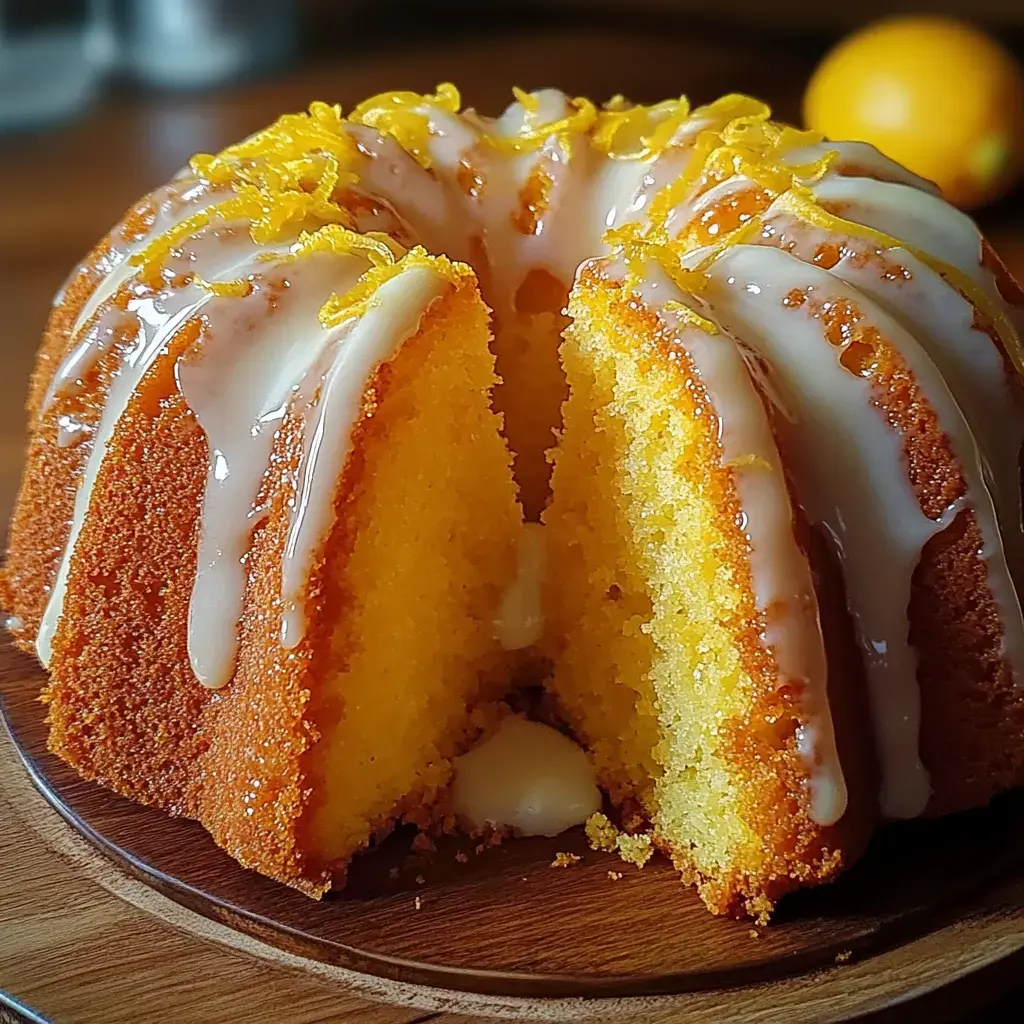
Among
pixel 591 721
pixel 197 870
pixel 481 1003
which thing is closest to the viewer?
pixel 481 1003

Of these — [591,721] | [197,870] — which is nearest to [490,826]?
[591,721]

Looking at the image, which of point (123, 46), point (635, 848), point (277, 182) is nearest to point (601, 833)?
point (635, 848)

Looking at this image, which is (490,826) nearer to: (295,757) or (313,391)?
(295,757)

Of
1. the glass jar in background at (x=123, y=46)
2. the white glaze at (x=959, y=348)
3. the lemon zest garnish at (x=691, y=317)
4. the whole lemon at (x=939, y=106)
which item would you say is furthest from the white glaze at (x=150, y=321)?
the glass jar in background at (x=123, y=46)

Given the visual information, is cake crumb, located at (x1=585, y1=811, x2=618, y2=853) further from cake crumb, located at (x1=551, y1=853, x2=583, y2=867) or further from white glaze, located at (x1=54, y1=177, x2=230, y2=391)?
white glaze, located at (x1=54, y1=177, x2=230, y2=391)

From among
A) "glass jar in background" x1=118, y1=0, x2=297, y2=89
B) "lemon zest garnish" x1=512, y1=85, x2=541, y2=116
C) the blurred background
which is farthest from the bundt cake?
"glass jar in background" x1=118, y1=0, x2=297, y2=89

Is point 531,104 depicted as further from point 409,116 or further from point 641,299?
point 641,299

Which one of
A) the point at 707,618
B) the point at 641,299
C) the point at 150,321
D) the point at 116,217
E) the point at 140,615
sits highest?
the point at 641,299
